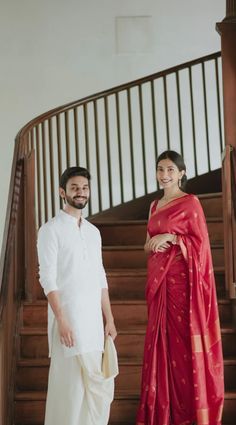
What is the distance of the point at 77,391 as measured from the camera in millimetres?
2547

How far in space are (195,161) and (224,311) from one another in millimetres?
2224

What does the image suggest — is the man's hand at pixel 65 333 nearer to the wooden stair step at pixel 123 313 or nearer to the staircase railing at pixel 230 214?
the wooden stair step at pixel 123 313

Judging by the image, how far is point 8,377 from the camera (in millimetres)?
3197

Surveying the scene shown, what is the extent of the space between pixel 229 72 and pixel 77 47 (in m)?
3.03

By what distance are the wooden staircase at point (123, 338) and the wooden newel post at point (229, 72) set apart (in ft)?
2.99

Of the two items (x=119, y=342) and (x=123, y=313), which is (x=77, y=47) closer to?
(x=123, y=313)

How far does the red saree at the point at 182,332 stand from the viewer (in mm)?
2893

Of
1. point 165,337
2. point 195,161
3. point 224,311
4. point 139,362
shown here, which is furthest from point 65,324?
point 195,161

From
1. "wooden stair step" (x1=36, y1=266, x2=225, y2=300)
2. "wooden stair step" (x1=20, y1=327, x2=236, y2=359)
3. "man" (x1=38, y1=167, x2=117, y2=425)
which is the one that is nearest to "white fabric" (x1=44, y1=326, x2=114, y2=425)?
"man" (x1=38, y1=167, x2=117, y2=425)

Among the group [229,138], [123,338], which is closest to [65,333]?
[123,338]

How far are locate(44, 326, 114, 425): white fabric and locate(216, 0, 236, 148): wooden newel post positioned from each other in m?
1.74

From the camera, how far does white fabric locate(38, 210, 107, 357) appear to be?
2.60 m

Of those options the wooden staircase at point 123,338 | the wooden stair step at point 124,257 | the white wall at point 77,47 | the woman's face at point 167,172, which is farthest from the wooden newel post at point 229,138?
the white wall at point 77,47

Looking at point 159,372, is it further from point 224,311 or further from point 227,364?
point 224,311
